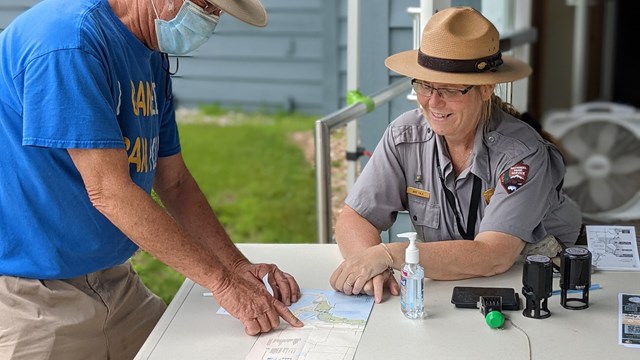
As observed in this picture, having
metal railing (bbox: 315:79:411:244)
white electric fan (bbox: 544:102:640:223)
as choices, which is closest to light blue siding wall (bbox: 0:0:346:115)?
white electric fan (bbox: 544:102:640:223)

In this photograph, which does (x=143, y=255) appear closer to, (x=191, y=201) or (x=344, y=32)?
(x=344, y=32)

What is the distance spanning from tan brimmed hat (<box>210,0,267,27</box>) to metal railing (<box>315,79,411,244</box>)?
2.55ft

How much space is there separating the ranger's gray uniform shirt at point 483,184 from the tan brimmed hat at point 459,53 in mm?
186

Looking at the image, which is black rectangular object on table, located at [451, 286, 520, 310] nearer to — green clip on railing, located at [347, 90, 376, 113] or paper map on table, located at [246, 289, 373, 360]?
paper map on table, located at [246, 289, 373, 360]

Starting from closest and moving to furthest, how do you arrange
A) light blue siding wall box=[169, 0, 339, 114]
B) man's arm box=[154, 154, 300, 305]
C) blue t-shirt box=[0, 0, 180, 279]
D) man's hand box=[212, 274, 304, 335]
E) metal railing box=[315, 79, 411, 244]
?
blue t-shirt box=[0, 0, 180, 279], man's hand box=[212, 274, 304, 335], man's arm box=[154, 154, 300, 305], metal railing box=[315, 79, 411, 244], light blue siding wall box=[169, 0, 339, 114]

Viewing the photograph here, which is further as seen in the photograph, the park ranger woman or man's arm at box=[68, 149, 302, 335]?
the park ranger woman

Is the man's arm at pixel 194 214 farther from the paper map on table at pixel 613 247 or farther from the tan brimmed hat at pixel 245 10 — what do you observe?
the paper map on table at pixel 613 247

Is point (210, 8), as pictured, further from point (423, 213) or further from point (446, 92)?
point (423, 213)


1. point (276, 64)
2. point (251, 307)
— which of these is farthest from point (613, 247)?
point (276, 64)

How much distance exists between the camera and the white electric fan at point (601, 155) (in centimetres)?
558

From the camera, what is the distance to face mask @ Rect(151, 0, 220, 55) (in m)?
2.50

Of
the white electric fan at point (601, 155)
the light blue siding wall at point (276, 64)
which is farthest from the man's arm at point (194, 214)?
the light blue siding wall at point (276, 64)

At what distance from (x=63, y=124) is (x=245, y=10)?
590 mm

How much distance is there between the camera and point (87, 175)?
2348 mm
